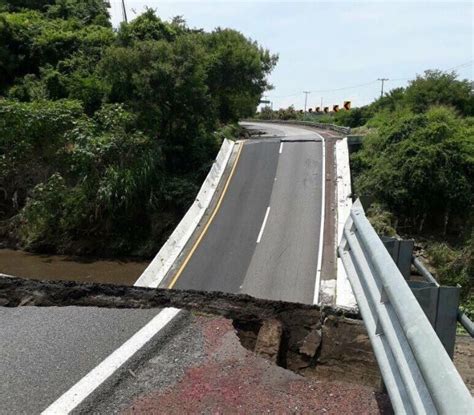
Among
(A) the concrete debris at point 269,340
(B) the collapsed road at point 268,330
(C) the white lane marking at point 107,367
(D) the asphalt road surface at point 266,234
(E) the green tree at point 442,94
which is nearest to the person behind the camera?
(C) the white lane marking at point 107,367

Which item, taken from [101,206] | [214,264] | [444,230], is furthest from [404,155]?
[101,206]

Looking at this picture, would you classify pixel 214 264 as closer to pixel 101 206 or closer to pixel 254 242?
pixel 254 242

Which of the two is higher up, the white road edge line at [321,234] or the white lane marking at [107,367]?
the white lane marking at [107,367]

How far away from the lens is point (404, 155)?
68.0 feet

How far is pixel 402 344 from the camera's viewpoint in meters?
2.21

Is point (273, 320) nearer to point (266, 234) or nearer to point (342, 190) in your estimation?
point (266, 234)

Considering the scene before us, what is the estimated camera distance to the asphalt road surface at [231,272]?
3.21m

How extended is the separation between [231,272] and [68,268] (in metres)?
9.03

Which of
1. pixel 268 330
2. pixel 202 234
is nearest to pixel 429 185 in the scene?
pixel 202 234

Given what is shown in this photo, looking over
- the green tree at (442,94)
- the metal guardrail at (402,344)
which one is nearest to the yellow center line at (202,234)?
the metal guardrail at (402,344)

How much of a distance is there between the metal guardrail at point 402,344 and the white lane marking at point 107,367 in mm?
1588

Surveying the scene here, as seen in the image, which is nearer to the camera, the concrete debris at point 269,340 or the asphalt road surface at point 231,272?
the asphalt road surface at point 231,272

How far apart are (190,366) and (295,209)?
47.2 feet

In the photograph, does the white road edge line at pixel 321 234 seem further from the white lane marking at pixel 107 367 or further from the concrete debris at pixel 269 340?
the white lane marking at pixel 107 367
